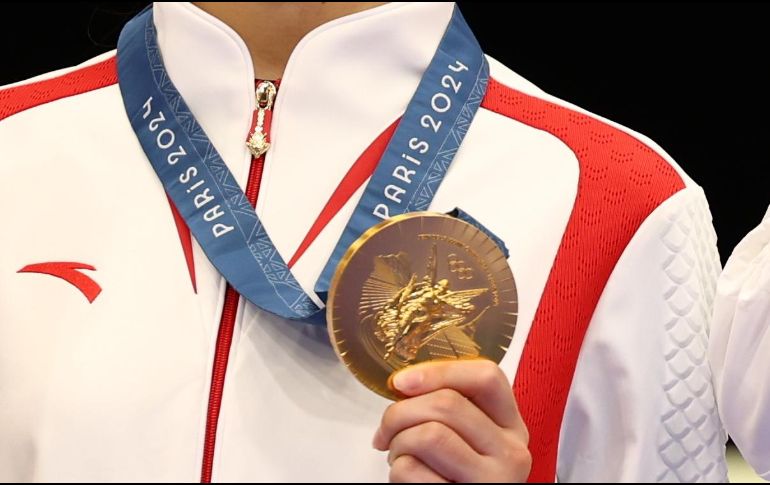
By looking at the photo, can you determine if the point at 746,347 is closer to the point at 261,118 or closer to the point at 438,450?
the point at 438,450

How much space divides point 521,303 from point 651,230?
182 mm

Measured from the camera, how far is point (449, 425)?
4.58 ft

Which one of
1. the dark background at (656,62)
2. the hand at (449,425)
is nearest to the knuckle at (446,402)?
the hand at (449,425)

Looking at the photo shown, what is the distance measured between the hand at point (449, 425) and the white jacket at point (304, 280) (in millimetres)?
151

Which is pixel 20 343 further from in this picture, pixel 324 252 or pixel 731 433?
pixel 731 433

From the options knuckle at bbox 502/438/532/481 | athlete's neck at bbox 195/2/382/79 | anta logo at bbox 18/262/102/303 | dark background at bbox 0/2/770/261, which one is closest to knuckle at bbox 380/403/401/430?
knuckle at bbox 502/438/532/481

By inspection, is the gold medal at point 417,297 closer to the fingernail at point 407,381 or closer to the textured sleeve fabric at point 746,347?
the fingernail at point 407,381

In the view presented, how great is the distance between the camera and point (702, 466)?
5.54ft

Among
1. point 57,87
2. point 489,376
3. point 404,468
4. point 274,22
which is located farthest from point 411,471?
point 57,87

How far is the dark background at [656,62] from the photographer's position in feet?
8.46

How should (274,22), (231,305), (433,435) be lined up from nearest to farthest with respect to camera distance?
(433,435), (231,305), (274,22)

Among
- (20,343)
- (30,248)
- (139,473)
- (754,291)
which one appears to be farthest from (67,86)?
(754,291)

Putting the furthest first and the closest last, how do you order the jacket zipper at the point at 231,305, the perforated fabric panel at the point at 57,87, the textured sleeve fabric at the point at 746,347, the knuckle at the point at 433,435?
the perforated fabric panel at the point at 57,87 → the textured sleeve fabric at the point at 746,347 → the jacket zipper at the point at 231,305 → the knuckle at the point at 433,435

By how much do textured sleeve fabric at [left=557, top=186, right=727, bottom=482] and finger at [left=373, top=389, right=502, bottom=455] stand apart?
0.28m
